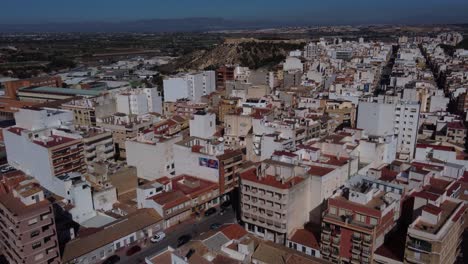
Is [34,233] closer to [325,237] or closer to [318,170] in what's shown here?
[325,237]

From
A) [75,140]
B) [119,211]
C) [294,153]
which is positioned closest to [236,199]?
[294,153]

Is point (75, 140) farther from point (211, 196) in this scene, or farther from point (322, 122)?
point (322, 122)

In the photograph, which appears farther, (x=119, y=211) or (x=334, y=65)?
(x=334, y=65)

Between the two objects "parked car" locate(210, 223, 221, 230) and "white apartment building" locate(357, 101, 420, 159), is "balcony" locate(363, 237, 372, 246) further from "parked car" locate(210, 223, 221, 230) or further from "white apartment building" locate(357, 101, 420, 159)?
"white apartment building" locate(357, 101, 420, 159)

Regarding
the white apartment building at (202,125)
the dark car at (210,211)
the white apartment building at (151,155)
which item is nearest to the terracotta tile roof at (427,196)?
the dark car at (210,211)

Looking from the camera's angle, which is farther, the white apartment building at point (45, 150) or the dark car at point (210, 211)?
the white apartment building at point (45, 150)

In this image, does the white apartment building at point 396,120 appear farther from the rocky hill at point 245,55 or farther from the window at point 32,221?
the rocky hill at point 245,55

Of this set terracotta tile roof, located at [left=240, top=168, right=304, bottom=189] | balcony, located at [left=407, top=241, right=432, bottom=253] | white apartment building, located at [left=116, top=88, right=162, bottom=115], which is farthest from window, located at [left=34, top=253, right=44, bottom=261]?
white apartment building, located at [left=116, top=88, right=162, bottom=115]
